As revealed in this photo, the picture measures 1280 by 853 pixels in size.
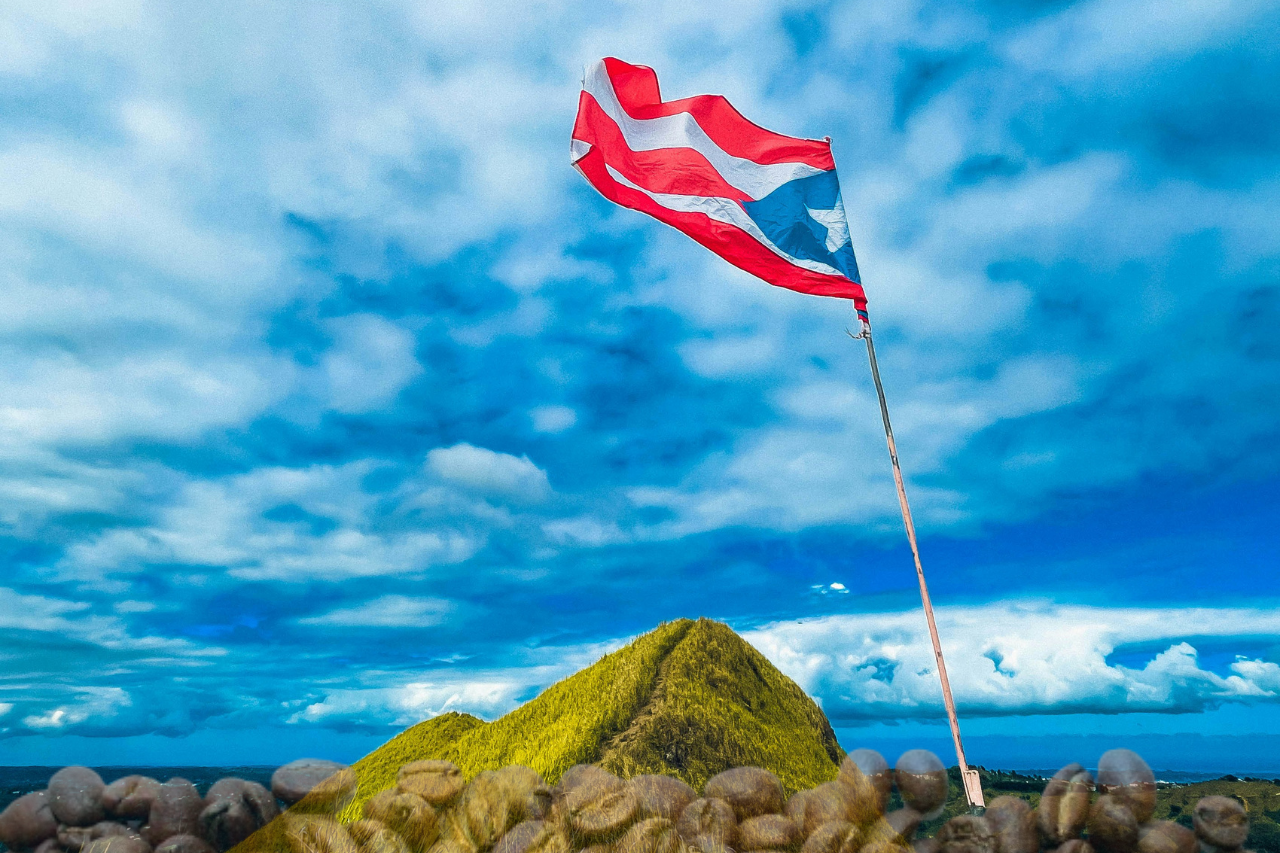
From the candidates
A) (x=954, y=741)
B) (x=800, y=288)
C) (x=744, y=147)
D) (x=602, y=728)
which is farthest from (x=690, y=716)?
(x=744, y=147)

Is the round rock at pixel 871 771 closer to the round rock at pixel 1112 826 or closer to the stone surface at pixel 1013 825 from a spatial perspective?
the stone surface at pixel 1013 825

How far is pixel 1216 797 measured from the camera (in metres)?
8.77

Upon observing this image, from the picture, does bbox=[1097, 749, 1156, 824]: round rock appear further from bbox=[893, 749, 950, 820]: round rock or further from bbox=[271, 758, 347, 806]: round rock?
bbox=[271, 758, 347, 806]: round rock

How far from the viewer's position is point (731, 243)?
1337cm

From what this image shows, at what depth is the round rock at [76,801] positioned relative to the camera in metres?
9.10

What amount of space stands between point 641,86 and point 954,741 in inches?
450

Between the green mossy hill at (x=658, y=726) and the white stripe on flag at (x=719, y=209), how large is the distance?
615 centimetres

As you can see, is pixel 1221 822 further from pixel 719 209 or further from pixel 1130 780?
pixel 719 209

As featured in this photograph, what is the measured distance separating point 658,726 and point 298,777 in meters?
4.32

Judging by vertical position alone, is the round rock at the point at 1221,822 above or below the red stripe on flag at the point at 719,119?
below

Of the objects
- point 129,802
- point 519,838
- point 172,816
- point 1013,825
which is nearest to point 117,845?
point 172,816

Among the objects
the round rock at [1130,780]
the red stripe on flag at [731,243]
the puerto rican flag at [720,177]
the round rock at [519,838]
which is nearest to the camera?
the round rock at [519,838]

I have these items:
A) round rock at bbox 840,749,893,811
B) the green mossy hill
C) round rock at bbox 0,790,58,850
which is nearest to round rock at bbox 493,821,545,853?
the green mossy hill

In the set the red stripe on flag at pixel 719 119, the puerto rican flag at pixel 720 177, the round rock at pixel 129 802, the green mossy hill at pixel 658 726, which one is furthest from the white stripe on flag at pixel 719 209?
the round rock at pixel 129 802
